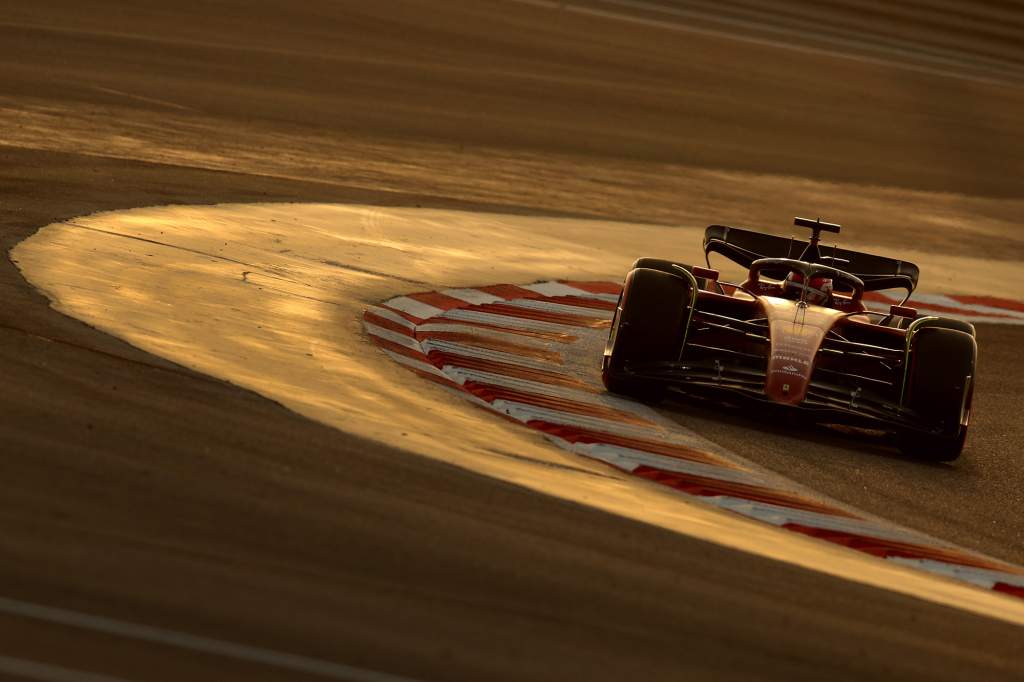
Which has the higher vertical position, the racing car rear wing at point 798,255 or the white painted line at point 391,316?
the racing car rear wing at point 798,255

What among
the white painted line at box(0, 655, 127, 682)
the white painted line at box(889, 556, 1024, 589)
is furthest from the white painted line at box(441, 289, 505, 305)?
the white painted line at box(0, 655, 127, 682)

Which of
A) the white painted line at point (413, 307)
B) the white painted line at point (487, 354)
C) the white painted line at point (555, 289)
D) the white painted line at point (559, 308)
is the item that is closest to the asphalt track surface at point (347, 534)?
the white painted line at point (487, 354)

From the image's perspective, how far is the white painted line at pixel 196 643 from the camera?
3.70m

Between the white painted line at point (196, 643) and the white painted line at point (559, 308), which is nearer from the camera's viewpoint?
the white painted line at point (196, 643)

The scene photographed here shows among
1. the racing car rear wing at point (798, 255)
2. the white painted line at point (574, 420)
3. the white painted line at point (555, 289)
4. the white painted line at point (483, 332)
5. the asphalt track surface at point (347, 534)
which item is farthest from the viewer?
the white painted line at point (555, 289)

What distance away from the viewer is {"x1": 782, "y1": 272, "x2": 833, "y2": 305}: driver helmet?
343 inches

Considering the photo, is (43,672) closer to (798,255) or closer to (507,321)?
(507,321)

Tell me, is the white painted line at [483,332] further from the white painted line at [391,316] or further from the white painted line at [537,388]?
the white painted line at [537,388]

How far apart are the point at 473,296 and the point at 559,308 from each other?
0.56 m

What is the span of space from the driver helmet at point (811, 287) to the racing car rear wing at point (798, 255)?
0.49 m

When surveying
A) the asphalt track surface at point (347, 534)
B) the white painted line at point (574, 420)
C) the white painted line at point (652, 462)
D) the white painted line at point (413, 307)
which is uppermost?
the asphalt track surface at point (347, 534)

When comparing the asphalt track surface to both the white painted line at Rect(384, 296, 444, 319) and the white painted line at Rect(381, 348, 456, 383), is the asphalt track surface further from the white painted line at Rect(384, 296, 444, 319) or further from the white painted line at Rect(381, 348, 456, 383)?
the white painted line at Rect(384, 296, 444, 319)

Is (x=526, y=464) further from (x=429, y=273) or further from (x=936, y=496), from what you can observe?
(x=429, y=273)

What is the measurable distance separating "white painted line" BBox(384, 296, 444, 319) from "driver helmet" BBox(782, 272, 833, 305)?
2.09m
